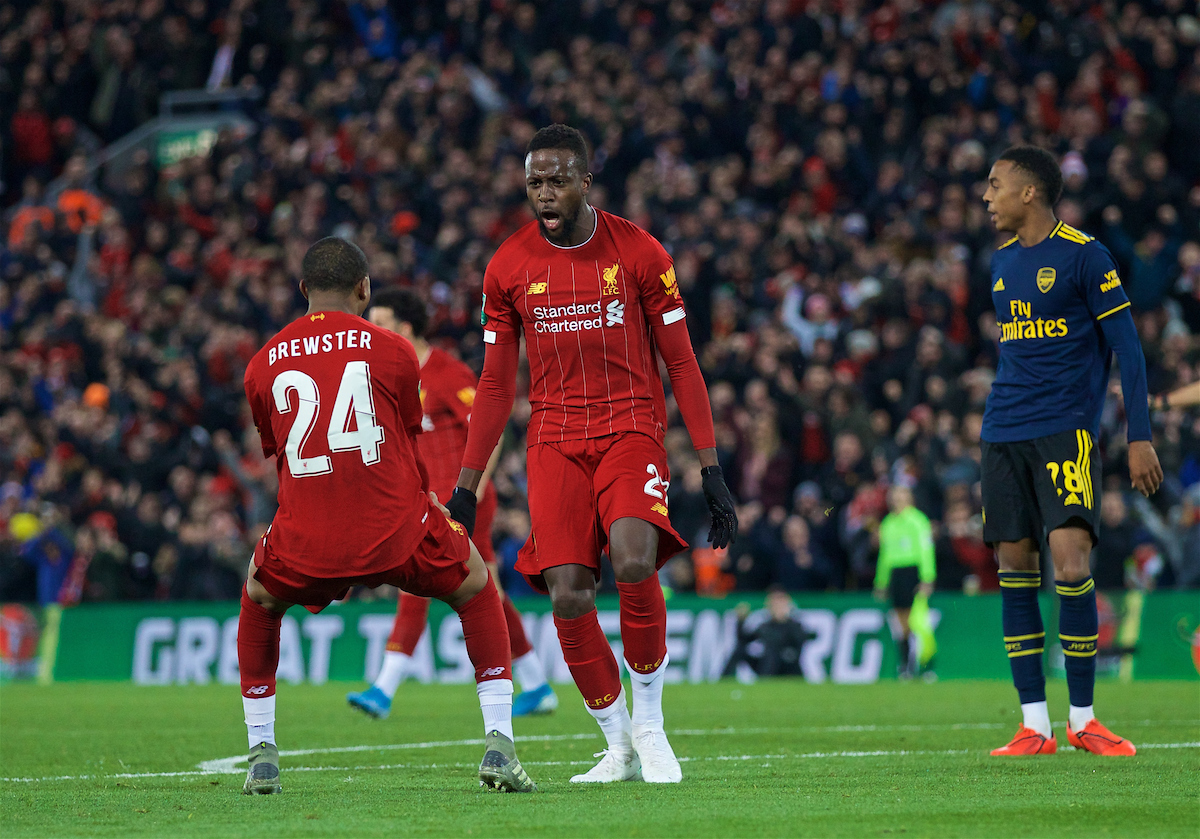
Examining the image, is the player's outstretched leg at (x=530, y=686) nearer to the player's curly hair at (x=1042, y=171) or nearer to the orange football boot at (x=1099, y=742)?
the orange football boot at (x=1099, y=742)

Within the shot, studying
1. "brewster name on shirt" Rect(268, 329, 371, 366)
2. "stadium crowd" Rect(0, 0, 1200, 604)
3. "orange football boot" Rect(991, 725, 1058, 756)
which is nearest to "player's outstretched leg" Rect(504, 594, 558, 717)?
"orange football boot" Rect(991, 725, 1058, 756)

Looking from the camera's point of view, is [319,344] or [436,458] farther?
[436,458]

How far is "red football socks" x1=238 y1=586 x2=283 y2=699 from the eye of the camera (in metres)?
6.04

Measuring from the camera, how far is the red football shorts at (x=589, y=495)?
6227 millimetres

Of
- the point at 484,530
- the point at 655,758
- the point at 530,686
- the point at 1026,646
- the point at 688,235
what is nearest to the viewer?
the point at 655,758

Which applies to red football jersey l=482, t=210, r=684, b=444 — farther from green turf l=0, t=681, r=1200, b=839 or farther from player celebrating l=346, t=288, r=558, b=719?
player celebrating l=346, t=288, r=558, b=719

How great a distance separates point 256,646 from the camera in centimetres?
605

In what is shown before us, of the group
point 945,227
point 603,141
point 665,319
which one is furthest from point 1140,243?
point 665,319

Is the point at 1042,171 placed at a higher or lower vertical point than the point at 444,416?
higher

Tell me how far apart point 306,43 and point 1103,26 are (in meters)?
14.0

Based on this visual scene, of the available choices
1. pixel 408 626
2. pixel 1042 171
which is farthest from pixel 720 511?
pixel 408 626

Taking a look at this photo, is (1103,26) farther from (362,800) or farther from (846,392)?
(362,800)

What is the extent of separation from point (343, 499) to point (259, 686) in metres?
0.86

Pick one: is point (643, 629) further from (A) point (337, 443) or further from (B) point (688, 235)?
(B) point (688, 235)
